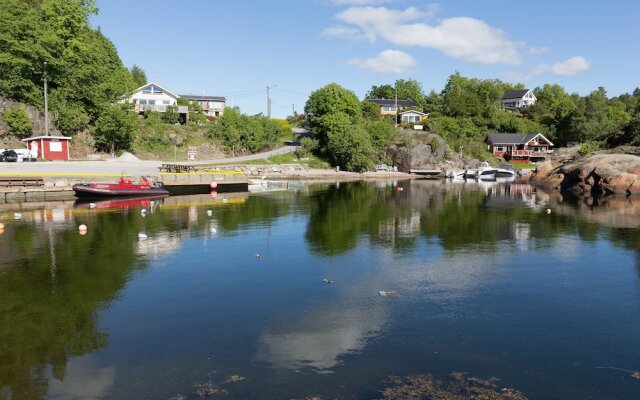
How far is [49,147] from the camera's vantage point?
220 feet

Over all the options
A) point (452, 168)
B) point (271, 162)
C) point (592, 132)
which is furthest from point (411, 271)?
point (592, 132)

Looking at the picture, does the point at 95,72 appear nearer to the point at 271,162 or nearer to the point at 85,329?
the point at 271,162

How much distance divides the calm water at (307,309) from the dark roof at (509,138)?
94532 mm

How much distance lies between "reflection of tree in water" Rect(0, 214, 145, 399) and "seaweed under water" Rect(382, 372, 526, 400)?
8.46m

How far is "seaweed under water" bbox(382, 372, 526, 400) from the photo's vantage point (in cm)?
1139

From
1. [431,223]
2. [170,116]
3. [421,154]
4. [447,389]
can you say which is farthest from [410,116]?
[447,389]

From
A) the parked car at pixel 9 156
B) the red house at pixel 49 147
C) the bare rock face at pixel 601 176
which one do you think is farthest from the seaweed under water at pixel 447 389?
the red house at pixel 49 147

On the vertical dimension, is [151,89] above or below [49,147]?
above

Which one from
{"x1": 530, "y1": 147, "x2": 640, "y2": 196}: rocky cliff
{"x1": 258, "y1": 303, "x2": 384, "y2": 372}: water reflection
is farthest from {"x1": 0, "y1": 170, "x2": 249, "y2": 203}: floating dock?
{"x1": 530, "y1": 147, "x2": 640, "y2": 196}: rocky cliff

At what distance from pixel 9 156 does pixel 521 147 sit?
110 m

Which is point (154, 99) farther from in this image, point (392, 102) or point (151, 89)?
point (392, 102)

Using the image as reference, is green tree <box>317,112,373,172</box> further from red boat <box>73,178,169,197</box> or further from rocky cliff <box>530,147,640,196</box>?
red boat <box>73,178,169,197</box>

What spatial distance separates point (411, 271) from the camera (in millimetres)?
22703

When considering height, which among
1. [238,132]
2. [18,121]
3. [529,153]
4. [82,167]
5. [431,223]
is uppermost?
[238,132]
